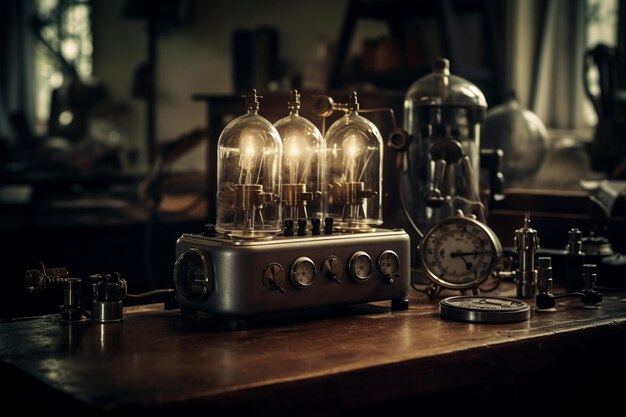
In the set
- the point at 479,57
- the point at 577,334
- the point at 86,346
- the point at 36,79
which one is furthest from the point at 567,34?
the point at 36,79

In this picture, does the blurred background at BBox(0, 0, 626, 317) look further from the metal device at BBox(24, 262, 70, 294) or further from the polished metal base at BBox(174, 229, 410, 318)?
the metal device at BBox(24, 262, 70, 294)

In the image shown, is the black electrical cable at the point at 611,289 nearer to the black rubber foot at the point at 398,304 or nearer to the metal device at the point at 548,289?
the metal device at the point at 548,289

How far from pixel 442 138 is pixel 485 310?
1.94 ft

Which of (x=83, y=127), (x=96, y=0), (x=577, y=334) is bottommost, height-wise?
(x=577, y=334)

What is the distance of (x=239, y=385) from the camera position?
4.63ft

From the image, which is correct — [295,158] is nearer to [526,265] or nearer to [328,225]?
[328,225]

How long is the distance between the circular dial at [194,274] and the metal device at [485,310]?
0.51 m

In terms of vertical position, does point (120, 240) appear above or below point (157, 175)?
below

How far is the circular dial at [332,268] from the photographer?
6.28 ft

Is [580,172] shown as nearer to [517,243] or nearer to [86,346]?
[517,243]

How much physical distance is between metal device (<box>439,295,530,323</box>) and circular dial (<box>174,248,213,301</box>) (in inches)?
20.1

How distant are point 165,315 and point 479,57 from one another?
133 inches

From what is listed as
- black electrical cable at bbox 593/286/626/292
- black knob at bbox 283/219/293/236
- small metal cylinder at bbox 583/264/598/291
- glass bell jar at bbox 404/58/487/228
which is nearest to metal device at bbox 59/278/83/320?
black knob at bbox 283/219/293/236

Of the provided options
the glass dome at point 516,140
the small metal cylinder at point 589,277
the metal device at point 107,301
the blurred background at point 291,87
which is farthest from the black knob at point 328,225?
the glass dome at point 516,140
